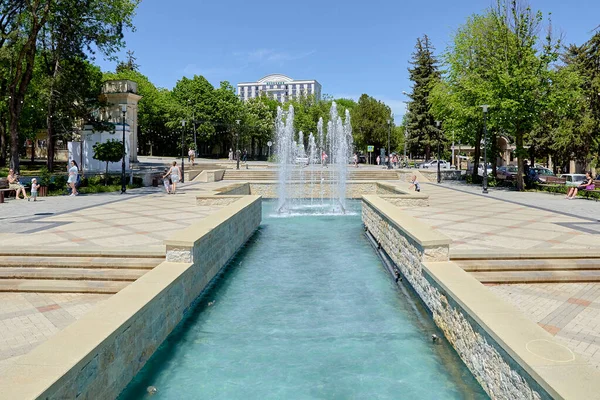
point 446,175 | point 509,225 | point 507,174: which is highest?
point 507,174

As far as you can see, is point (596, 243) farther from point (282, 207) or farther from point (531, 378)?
point (282, 207)

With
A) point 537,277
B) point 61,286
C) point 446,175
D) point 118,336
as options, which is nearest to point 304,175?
point 446,175

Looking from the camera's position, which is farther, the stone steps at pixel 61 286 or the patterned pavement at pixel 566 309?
the stone steps at pixel 61 286

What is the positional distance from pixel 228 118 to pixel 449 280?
55.4 metres

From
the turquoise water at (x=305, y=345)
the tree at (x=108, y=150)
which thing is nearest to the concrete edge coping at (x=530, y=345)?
the turquoise water at (x=305, y=345)

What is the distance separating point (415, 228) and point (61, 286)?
238 inches

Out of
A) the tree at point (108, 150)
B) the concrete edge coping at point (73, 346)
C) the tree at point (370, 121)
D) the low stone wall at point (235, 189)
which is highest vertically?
the tree at point (370, 121)

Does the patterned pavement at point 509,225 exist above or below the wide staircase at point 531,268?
above

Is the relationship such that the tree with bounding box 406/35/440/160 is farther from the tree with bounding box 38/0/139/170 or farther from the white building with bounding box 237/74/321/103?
the white building with bounding box 237/74/321/103

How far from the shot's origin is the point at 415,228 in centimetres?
830

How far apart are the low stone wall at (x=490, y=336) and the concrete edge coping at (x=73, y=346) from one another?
3.62m

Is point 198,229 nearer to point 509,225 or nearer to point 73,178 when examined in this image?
point 509,225

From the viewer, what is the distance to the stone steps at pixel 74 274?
729 centimetres

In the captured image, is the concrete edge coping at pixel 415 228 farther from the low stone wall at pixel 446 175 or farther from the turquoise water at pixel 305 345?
the low stone wall at pixel 446 175
